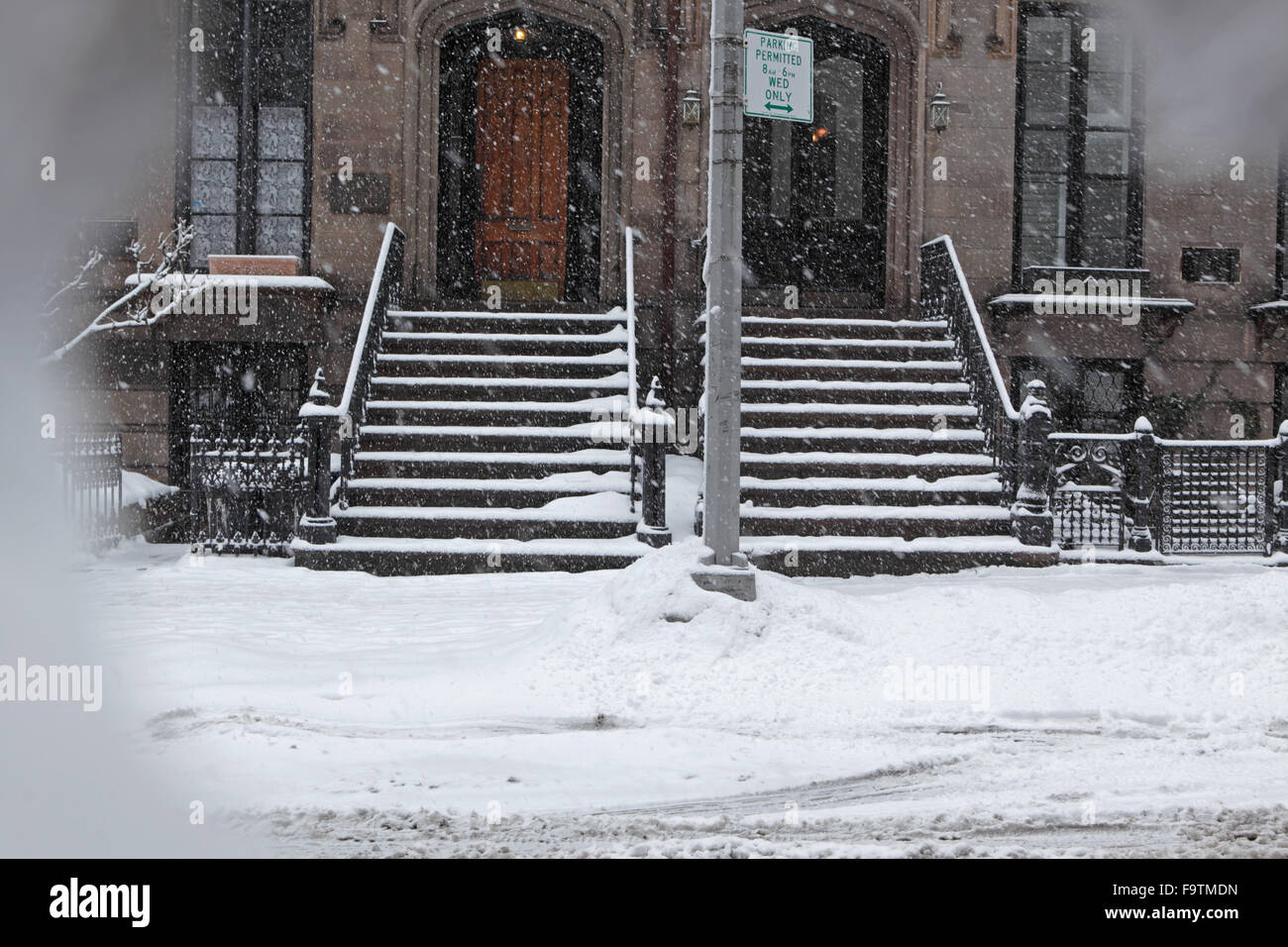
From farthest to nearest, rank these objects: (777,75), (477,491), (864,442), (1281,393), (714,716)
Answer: (1281,393), (864,442), (477,491), (777,75), (714,716)

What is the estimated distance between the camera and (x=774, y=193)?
15.3 meters

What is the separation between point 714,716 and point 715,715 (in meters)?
0.01

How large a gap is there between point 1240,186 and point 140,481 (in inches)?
565

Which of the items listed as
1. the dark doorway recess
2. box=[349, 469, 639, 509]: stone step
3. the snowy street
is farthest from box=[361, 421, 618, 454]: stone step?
the dark doorway recess

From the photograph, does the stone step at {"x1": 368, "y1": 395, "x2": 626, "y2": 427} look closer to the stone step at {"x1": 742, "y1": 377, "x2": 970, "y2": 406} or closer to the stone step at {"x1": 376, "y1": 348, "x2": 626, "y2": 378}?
the stone step at {"x1": 376, "y1": 348, "x2": 626, "y2": 378}

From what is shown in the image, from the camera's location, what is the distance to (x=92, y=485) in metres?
10.7

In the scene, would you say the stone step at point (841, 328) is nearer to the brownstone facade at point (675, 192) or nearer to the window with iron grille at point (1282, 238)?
the brownstone facade at point (675, 192)

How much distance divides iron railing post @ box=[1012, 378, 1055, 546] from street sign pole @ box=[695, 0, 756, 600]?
441cm

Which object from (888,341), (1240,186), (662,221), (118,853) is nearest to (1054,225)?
(1240,186)

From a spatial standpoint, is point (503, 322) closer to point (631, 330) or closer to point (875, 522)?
point (631, 330)

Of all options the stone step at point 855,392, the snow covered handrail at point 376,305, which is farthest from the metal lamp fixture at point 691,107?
the snow covered handrail at point 376,305

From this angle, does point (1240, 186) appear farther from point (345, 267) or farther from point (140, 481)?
point (140, 481)

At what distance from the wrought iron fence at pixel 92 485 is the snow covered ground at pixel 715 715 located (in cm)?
202

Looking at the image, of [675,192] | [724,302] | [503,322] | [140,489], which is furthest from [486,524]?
[675,192]
